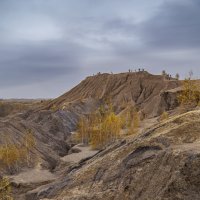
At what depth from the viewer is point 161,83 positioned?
139 meters

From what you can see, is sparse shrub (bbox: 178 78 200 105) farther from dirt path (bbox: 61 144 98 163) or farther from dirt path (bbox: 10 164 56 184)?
dirt path (bbox: 10 164 56 184)

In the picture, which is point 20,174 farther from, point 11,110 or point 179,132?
point 11,110

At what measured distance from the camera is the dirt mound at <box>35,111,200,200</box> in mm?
17703

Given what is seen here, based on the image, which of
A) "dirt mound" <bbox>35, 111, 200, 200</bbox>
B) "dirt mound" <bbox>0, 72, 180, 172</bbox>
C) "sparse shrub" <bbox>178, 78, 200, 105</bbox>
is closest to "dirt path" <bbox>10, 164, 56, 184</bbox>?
"dirt mound" <bbox>0, 72, 180, 172</bbox>

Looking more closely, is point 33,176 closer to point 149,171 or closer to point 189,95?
point 189,95

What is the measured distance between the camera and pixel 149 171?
19672mm

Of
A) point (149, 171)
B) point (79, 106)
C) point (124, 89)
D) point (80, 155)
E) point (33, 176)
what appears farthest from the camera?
point (124, 89)

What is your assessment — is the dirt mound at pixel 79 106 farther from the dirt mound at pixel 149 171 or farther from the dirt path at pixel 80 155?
the dirt mound at pixel 149 171

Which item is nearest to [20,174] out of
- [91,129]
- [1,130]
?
[1,130]

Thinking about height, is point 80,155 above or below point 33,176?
above

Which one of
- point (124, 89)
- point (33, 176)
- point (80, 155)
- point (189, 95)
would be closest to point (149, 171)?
point (189, 95)

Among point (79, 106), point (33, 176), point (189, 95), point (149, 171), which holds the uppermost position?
point (189, 95)

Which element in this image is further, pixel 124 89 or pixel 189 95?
pixel 124 89

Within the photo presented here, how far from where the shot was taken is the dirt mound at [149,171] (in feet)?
58.1
